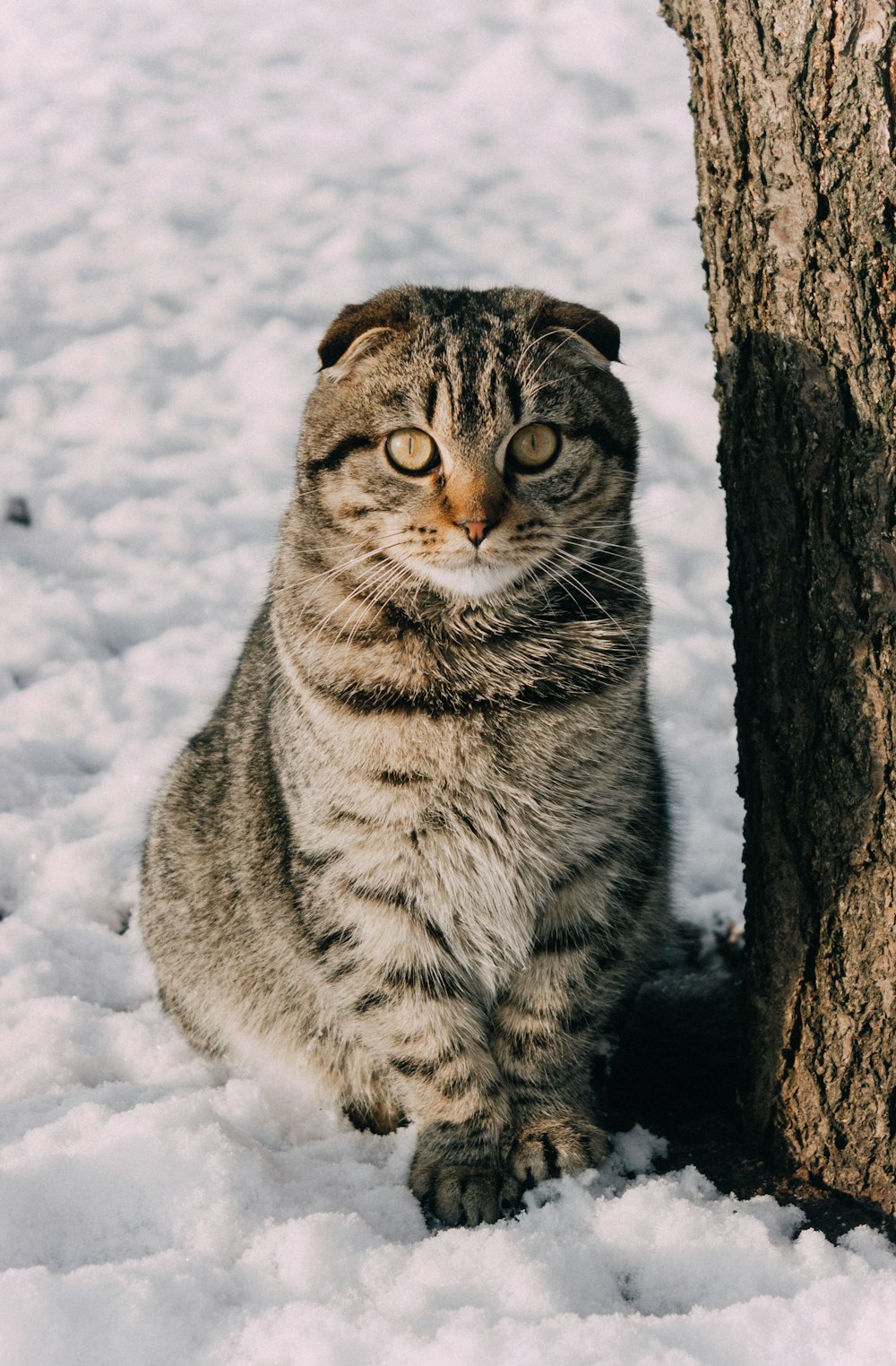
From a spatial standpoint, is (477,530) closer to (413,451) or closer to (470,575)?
(470,575)

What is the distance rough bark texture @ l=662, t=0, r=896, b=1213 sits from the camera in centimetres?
180

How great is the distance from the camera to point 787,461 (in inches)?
76.4

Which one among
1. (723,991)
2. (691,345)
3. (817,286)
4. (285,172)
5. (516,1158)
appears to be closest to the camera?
(817,286)

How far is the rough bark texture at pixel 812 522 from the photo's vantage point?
1805mm

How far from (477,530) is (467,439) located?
174mm

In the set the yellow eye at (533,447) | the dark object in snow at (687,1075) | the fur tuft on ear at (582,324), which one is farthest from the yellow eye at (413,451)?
the dark object in snow at (687,1075)

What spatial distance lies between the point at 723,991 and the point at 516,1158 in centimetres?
57

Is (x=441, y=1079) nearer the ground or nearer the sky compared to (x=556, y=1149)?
nearer the sky

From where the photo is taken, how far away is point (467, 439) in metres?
2.06

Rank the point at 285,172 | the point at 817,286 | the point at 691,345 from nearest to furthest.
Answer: the point at 817,286, the point at 691,345, the point at 285,172

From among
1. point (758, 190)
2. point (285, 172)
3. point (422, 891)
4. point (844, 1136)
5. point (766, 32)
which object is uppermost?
point (285, 172)

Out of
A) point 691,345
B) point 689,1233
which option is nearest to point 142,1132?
point 689,1233

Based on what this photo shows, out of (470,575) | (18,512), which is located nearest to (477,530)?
(470,575)

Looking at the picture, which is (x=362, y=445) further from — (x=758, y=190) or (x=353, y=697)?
(x=758, y=190)
